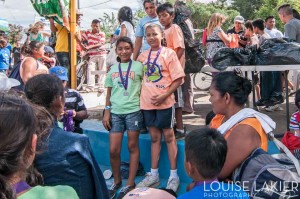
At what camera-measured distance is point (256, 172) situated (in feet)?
7.24

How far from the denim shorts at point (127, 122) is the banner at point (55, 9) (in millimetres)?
2758

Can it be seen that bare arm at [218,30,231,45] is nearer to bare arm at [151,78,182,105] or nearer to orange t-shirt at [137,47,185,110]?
orange t-shirt at [137,47,185,110]

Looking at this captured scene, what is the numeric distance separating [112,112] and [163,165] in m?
0.93

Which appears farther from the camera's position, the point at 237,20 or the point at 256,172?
the point at 237,20

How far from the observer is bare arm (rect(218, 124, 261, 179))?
2.35 m

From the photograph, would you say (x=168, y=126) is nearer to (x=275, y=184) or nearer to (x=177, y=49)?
(x=177, y=49)

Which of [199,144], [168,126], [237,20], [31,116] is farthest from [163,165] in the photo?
[237,20]

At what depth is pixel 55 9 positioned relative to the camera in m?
6.14

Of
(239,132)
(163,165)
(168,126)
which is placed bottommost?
(163,165)

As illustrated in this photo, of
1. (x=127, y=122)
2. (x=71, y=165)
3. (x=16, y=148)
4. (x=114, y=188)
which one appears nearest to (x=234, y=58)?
(x=127, y=122)

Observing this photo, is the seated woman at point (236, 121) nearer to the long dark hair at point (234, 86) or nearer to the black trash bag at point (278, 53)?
the long dark hair at point (234, 86)

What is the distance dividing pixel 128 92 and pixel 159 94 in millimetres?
363

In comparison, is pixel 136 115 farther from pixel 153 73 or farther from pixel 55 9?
pixel 55 9

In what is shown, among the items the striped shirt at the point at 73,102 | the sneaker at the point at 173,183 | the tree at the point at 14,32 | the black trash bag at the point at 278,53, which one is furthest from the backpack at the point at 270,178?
the tree at the point at 14,32
